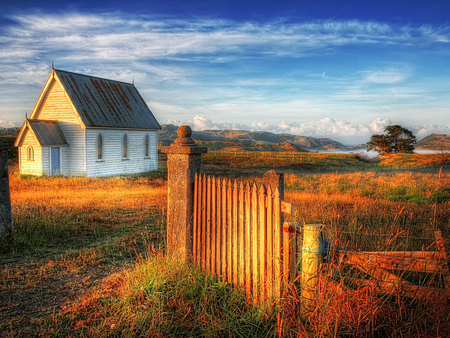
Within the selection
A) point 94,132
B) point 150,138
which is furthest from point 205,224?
point 150,138

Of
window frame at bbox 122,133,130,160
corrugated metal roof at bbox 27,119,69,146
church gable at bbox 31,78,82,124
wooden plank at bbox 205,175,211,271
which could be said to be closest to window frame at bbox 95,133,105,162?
church gable at bbox 31,78,82,124

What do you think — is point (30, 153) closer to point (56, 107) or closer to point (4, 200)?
point (56, 107)

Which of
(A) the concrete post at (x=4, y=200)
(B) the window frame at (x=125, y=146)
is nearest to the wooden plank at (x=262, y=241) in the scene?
(A) the concrete post at (x=4, y=200)

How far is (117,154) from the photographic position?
24.8m

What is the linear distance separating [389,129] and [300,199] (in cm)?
7586

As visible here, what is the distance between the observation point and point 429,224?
828 centimetres

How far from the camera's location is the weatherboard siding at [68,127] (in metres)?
22.3

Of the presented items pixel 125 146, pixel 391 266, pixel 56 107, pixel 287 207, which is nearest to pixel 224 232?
pixel 287 207

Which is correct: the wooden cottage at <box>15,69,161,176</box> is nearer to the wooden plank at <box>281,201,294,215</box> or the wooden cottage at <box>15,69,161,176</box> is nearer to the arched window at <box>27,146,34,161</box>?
the arched window at <box>27,146,34,161</box>

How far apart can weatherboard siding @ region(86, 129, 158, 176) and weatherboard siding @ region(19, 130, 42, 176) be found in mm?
3194

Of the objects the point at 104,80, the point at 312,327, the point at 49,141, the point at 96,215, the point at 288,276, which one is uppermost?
the point at 104,80

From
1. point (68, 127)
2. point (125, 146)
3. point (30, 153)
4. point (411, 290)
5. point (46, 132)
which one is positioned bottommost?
point (411, 290)

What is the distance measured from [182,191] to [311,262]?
2619 millimetres

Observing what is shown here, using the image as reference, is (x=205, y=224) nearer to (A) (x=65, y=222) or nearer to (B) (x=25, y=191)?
(A) (x=65, y=222)
